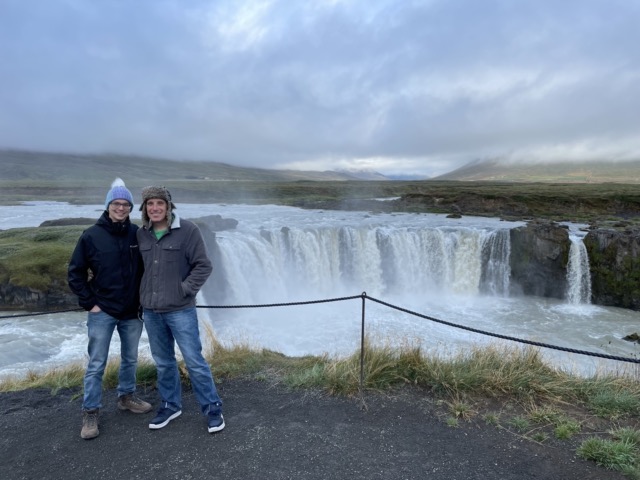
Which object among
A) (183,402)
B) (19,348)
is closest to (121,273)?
(183,402)

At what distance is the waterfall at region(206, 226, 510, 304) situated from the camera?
21922 millimetres

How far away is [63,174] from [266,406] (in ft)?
597

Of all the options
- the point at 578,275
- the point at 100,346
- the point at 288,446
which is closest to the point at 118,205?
the point at 100,346

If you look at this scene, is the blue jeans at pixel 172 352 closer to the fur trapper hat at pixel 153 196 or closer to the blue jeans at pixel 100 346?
the blue jeans at pixel 100 346

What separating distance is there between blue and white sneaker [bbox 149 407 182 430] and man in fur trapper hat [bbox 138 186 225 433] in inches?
0.4

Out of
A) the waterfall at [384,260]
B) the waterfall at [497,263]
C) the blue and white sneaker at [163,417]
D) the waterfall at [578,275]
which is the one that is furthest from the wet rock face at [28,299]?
the waterfall at [578,275]

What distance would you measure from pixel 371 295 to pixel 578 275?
11.3 m

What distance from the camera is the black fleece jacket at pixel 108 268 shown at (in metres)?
4.07

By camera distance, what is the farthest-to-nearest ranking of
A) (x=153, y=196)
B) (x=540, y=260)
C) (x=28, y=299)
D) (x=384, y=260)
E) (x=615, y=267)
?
1. (x=384, y=260)
2. (x=540, y=260)
3. (x=615, y=267)
4. (x=28, y=299)
5. (x=153, y=196)

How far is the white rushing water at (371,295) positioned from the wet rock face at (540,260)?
0.51m

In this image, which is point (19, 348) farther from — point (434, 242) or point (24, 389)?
point (434, 242)

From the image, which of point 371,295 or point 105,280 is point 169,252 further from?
point 371,295

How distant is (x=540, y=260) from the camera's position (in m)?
22.4

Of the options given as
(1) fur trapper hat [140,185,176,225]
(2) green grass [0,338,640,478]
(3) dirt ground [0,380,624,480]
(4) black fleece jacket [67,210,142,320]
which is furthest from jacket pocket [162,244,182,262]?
(2) green grass [0,338,640,478]
